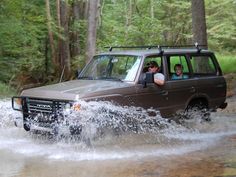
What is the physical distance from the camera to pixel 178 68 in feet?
36.3

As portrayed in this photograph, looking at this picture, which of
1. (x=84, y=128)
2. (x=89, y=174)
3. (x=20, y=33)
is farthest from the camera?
(x=20, y=33)

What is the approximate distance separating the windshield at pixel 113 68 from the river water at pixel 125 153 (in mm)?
842

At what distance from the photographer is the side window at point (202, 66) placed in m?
11.5

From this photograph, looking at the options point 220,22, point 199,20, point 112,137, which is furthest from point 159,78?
point 220,22

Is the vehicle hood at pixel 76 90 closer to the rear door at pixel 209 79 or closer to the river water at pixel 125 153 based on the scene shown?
the river water at pixel 125 153

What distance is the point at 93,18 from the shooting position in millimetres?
18500

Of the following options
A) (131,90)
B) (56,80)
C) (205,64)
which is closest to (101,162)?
(131,90)

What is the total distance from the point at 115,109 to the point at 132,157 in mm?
1050

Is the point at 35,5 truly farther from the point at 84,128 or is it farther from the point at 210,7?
the point at 84,128

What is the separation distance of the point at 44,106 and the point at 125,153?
5.93 feet

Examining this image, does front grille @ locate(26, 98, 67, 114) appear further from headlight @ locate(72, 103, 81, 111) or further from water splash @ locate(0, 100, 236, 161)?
water splash @ locate(0, 100, 236, 161)

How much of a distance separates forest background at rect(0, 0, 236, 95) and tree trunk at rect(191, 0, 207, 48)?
3.83m

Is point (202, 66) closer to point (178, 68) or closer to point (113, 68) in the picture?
point (178, 68)

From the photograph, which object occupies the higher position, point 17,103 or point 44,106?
point 44,106
